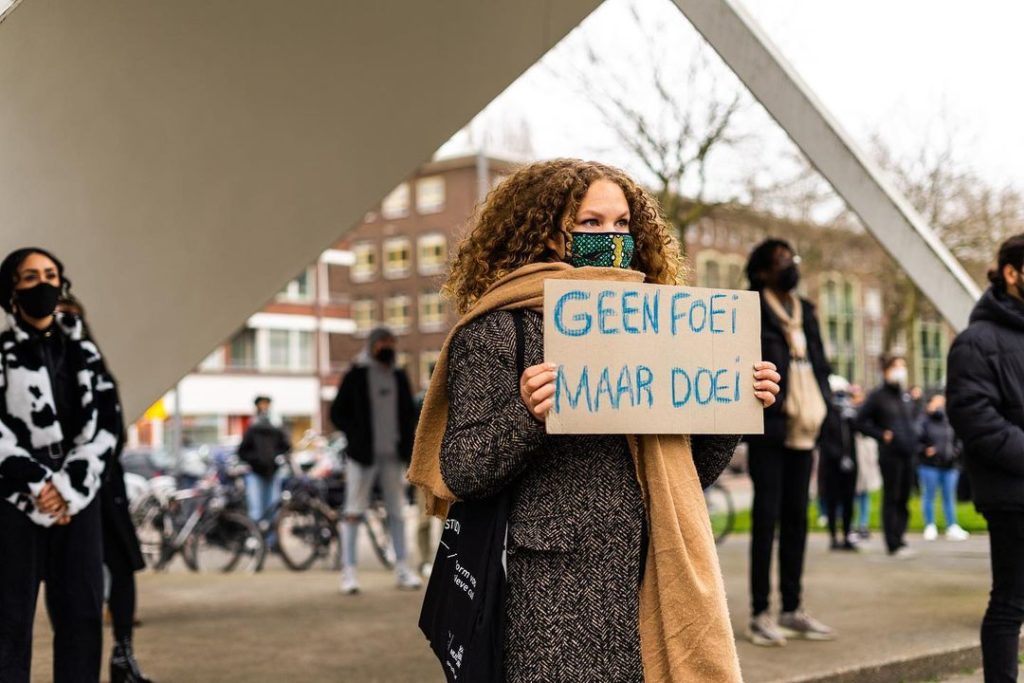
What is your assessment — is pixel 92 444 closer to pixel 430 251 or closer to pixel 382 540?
pixel 382 540

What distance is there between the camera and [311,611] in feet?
26.9

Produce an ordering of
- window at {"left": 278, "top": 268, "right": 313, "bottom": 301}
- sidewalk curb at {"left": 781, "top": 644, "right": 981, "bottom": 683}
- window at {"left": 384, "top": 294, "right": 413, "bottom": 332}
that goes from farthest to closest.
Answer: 1. window at {"left": 384, "top": 294, "right": 413, "bottom": 332}
2. window at {"left": 278, "top": 268, "right": 313, "bottom": 301}
3. sidewalk curb at {"left": 781, "top": 644, "right": 981, "bottom": 683}

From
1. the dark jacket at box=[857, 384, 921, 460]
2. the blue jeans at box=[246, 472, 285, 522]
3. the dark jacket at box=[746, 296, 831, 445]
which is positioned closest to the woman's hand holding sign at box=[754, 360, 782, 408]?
the dark jacket at box=[746, 296, 831, 445]

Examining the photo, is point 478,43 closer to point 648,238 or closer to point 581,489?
point 648,238

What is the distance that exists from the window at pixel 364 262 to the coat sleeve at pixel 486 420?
220ft

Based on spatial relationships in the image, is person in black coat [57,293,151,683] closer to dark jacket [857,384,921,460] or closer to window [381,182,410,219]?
dark jacket [857,384,921,460]

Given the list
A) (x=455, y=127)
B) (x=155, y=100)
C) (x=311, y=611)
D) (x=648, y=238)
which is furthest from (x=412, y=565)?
(x=648, y=238)

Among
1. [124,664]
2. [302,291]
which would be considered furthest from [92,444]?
[302,291]

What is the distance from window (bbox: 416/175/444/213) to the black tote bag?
64.4 meters

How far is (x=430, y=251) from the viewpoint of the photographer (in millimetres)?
67000

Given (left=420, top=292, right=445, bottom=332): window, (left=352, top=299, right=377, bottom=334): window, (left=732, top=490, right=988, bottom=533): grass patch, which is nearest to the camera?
(left=732, top=490, right=988, bottom=533): grass patch

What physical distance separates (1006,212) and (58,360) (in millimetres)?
22785

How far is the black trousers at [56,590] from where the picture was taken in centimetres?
440

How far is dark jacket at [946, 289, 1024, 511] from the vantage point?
15.4 ft
